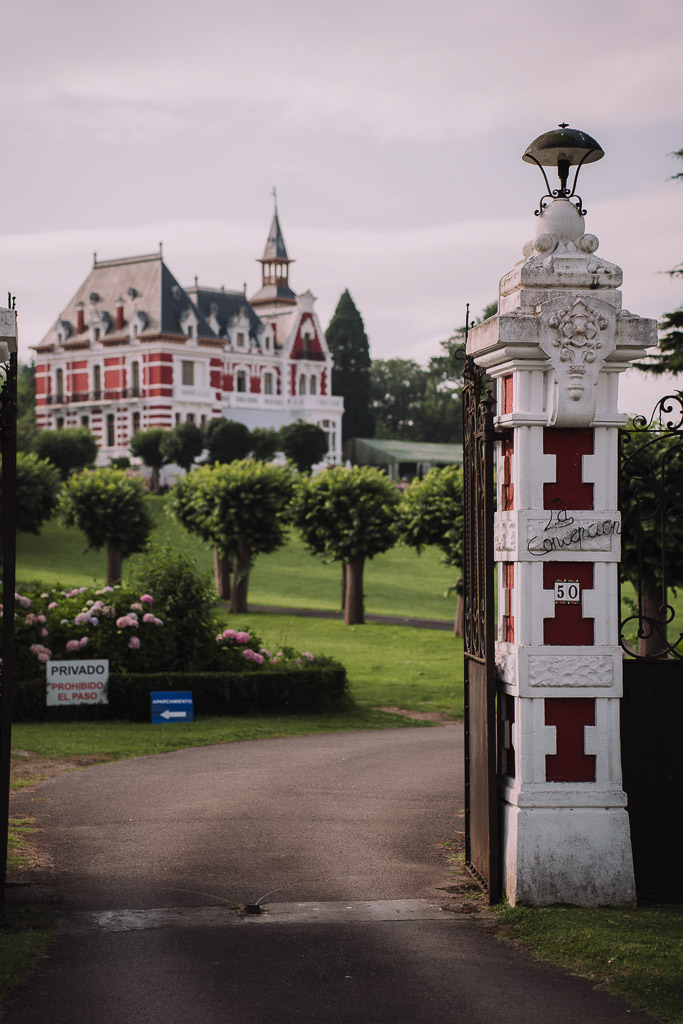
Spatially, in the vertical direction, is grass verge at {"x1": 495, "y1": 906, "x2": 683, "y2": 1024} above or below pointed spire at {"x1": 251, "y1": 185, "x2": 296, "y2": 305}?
below

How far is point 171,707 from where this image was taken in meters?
18.5

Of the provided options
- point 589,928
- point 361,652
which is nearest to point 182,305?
point 361,652

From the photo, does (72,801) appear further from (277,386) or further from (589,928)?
(277,386)

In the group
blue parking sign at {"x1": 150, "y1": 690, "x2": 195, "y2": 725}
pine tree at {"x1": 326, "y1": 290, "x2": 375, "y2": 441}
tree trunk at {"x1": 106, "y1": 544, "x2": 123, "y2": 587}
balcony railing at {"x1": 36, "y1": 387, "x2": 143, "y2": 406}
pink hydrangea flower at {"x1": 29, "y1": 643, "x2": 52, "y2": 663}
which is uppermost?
pine tree at {"x1": 326, "y1": 290, "x2": 375, "y2": 441}

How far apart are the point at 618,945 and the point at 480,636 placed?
229 cm

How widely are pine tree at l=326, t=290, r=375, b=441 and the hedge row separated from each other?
75542 mm

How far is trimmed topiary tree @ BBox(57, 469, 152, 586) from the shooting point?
4247cm

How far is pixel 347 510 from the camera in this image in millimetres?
38469

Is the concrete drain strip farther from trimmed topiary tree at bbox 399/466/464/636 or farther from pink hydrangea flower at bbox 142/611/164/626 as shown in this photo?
trimmed topiary tree at bbox 399/466/464/636

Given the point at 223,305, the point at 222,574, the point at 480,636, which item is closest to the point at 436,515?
the point at 222,574

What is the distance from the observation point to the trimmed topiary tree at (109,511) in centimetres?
4247

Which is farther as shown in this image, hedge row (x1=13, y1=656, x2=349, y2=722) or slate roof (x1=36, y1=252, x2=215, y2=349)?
slate roof (x1=36, y1=252, x2=215, y2=349)

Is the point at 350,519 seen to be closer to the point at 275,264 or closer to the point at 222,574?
the point at 222,574

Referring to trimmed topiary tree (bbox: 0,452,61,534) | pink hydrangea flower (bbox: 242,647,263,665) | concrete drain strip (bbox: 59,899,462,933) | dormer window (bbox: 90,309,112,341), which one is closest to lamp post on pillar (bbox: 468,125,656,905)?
concrete drain strip (bbox: 59,899,462,933)
